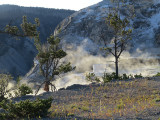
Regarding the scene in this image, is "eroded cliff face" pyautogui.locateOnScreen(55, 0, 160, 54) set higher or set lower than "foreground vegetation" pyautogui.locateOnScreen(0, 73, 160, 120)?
higher

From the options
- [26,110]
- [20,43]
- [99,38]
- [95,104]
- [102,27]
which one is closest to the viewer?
[26,110]

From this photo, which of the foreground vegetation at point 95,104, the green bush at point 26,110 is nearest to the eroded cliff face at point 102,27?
the foreground vegetation at point 95,104

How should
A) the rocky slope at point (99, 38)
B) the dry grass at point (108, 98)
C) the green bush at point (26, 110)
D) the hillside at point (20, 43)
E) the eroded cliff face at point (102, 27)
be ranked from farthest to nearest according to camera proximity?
the hillside at point (20, 43)
the eroded cliff face at point (102, 27)
the rocky slope at point (99, 38)
the dry grass at point (108, 98)
the green bush at point (26, 110)

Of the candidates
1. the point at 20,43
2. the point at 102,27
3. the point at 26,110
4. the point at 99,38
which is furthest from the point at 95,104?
the point at 20,43

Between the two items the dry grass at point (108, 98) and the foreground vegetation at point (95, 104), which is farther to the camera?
the dry grass at point (108, 98)

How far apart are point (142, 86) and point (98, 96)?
3116mm

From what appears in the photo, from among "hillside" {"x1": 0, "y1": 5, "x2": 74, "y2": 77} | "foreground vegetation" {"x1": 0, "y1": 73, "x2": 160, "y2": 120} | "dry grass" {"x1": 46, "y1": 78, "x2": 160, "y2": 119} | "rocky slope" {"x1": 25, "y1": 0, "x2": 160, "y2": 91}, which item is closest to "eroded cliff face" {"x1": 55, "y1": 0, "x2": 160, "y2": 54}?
"rocky slope" {"x1": 25, "y1": 0, "x2": 160, "y2": 91}

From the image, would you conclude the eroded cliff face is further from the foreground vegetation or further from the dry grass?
the dry grass

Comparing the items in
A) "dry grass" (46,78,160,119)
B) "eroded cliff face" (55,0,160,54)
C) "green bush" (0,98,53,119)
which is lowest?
"dry grass" (46,78,160,119)

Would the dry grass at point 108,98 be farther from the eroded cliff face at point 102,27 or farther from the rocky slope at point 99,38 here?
the eroded cliff face at point 102,27

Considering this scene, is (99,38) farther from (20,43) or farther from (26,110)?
(20,43)

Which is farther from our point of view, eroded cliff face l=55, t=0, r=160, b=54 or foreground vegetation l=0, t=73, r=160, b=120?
eroded cliff face l=55, t=0, r=160, b=54

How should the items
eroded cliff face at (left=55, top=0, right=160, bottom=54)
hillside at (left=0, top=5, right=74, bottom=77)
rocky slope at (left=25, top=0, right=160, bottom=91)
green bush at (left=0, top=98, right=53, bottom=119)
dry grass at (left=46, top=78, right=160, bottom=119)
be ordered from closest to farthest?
green bush at (left=0, top=98, right=53, bottom=119)
dry grass at (left=46, top=78, right=160, bottom=119)
rocky slope at (left=25, top=0, right=160, bottom=91)
eroded cliff face at (left=55, top=0, right=160, bottom=54)
hillside at (left=0, top=5, right=74, bottom=77)

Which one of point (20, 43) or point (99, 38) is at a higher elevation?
point (99, 38)
